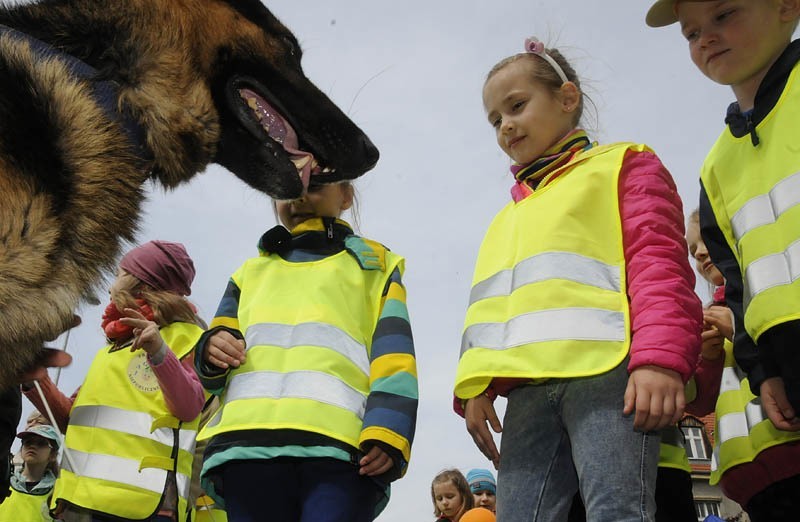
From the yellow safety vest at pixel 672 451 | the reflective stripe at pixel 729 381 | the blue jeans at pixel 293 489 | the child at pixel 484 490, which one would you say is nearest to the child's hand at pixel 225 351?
the blue jeans at pixel 293 489

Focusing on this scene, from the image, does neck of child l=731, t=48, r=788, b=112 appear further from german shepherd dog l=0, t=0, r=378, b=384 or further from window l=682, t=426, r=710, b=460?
window l=682, t=426, r=710, b=460

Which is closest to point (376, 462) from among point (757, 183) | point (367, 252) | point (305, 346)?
point (305, 346)

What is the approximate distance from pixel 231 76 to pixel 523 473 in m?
1.77

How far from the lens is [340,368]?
2998 millimetres

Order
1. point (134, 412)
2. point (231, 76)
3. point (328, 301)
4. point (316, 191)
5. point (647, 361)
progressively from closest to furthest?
point (647, 361), point (231, 76), point (328, 301), point (316, 191), point (134, 412)

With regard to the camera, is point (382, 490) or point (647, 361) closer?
point (647, 361)

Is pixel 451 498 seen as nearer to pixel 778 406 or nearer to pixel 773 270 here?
pixel 778 406

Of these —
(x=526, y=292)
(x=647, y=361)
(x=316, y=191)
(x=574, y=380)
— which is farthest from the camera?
(x=316, y=191)

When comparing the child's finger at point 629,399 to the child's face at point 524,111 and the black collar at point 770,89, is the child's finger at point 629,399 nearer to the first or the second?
the black collar at point 770,89

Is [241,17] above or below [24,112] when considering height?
above

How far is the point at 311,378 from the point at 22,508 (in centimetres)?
325

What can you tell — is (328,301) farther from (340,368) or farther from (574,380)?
(574,380)

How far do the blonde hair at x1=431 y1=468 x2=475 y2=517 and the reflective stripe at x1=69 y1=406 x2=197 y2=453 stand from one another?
4037mm

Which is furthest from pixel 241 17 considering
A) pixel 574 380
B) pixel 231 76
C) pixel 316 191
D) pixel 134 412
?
pixel 134 412
